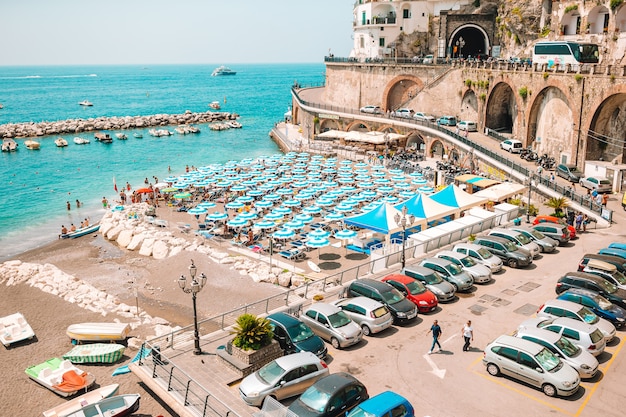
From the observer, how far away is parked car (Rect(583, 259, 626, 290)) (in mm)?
20712

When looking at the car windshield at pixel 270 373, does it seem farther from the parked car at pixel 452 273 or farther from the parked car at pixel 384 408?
the parked car at pixel 452 273

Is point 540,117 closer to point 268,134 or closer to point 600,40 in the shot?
point 600,40

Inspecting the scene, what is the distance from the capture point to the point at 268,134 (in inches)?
3644

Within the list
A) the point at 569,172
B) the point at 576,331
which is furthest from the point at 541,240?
the point at 569,172

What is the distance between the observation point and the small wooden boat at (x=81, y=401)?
16672 millimetres

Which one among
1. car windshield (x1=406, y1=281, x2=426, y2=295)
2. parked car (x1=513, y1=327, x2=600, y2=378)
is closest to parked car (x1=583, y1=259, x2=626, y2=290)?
parked car (x1=513, y1=327, x2=600, y2=378)

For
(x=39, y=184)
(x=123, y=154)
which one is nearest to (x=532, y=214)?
(x=39, y=184)

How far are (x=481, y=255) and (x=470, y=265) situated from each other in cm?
125

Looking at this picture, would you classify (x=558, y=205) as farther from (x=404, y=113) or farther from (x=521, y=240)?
(x=404, y=113)

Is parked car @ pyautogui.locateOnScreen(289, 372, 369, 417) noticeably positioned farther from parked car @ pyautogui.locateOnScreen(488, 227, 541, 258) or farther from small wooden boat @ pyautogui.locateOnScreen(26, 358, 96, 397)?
parked car @ pyautogui.locateOnScreen(488, 227, 541, 258)

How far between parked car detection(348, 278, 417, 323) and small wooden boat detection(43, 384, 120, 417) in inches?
362

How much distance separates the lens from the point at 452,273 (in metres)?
21.5

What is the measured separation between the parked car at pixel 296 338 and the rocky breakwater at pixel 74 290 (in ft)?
28.5

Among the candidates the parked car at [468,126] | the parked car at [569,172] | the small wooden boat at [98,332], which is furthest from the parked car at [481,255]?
the parked car at [468,126]
